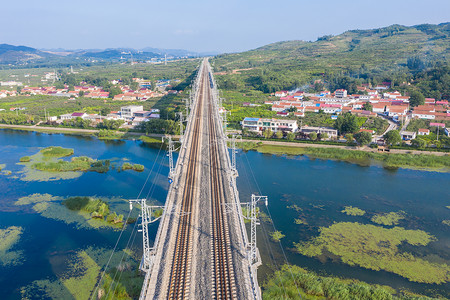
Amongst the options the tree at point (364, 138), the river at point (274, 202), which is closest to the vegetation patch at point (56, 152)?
the river at point (274, 202)

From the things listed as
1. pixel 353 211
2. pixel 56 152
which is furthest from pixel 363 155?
pixel 56 152

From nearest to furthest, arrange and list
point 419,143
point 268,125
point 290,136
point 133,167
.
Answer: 1. point 133,167
2. point 419,143
3. point 290,136
4. point 268,125

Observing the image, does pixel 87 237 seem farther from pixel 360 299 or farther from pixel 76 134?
pixel 76 134

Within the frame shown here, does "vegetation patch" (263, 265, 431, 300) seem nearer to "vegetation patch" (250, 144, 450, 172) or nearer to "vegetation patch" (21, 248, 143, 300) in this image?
"vegetation patch" (21, 248, 143, 300)

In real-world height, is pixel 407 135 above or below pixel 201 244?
above

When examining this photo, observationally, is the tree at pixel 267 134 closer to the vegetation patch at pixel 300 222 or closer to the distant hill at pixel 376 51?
the vegetation patch at pixel 300 222

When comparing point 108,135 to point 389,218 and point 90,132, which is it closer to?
point 90,132
